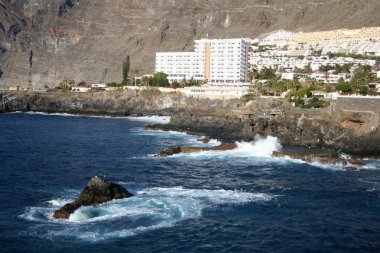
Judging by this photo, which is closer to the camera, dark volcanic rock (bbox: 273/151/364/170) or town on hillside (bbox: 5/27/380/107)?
dark volcanic rock (bbox: 273/151/364/170)

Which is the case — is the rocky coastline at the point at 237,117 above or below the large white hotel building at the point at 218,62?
below

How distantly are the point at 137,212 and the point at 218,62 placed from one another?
460ft

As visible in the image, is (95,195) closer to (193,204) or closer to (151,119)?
(193,204)

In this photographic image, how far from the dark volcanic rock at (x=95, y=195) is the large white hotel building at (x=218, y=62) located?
131 meters

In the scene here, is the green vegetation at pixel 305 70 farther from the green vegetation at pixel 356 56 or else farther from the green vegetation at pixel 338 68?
the green vegetation at pixel 356 56

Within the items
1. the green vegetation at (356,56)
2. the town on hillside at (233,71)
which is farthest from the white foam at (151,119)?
the green vegetation at (356,56)

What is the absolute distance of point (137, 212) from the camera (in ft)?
115

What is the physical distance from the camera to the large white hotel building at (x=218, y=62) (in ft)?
560

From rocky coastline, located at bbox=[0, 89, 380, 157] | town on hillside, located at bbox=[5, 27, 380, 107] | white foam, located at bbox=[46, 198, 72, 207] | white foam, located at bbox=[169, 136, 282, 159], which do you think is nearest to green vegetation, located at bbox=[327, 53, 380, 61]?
town on hillside, located at bbox=[5, 27, 380, 107]

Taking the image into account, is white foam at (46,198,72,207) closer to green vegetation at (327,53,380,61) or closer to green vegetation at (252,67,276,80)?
green vegetation at (252,67,276,80)

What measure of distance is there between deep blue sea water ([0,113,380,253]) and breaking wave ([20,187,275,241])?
68mm

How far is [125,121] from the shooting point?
4481 inches

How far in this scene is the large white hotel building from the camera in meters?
171

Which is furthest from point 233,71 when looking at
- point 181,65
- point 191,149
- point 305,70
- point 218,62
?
point 191,149
